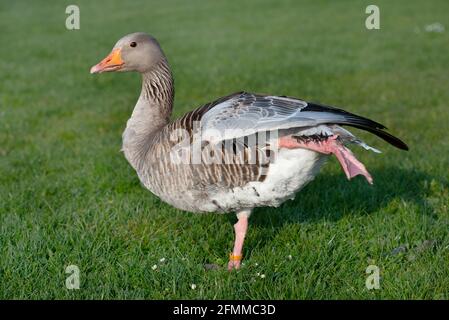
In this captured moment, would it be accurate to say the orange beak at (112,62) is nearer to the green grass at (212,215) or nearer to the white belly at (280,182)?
the green grass at (212,215)

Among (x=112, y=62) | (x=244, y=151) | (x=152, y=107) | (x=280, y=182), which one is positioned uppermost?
(x=112, y=62)

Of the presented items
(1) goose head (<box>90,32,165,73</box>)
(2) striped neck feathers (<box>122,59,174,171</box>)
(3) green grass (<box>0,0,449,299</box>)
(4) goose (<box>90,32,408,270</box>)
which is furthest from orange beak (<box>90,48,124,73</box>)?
(3) green grass (<box>0,0,449,299</box>)

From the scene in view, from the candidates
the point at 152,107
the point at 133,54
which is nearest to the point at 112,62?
the point at 133,54

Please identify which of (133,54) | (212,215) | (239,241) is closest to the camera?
(239,241)

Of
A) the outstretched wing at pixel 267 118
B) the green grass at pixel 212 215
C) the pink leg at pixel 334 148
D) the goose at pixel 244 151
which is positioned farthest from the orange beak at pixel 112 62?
the pink leg at pixel 334 148

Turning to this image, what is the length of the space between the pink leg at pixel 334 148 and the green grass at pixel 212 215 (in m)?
0.95

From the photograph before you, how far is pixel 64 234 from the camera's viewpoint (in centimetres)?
460

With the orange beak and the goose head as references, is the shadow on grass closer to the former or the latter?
the goose head

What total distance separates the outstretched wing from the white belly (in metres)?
0.25

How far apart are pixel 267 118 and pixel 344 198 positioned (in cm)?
215

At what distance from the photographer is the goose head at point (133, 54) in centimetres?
458

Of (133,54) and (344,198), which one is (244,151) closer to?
(133,54)

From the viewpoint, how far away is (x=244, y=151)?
12.4ft

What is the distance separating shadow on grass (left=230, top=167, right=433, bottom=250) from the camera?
5.05 metres
